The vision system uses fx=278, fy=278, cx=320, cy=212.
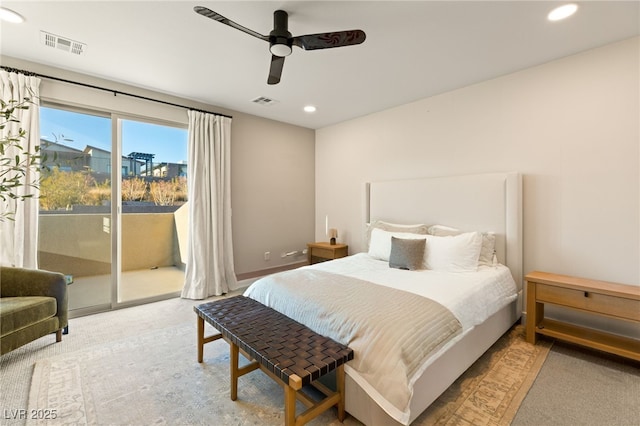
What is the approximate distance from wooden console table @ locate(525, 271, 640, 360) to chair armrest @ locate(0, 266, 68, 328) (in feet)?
13.9

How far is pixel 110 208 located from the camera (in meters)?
3.31

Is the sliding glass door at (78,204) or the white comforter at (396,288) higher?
the sliding glass door at (78,204)

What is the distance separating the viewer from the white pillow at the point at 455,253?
8.82ft

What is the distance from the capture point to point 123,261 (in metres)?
3.46

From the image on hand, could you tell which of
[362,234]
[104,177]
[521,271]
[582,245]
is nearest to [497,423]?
[521,271]

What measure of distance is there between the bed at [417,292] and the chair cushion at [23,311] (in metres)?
1.67

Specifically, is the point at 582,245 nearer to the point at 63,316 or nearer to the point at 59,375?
the point at 59,375

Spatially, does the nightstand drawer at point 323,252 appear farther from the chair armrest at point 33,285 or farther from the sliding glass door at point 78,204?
the chair armrest at point 33,285

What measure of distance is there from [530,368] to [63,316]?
398 cm

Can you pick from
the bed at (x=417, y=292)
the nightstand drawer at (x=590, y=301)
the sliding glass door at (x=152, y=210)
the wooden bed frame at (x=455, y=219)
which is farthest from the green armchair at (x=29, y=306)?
the nightstand drawer at (x=590, y=301)

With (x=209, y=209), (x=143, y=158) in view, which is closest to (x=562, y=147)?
(x=209, y=209)

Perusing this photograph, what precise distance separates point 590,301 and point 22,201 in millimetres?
5130

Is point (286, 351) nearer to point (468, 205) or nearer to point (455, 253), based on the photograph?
point (455, 253)

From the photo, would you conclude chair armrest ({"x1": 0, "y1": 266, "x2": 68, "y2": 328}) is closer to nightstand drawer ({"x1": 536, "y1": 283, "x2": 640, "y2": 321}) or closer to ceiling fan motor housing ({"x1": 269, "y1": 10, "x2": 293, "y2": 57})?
ceiling fan motor housing ({"x1": 269, "y1": 10, "x2": 293, "y2": 57})
